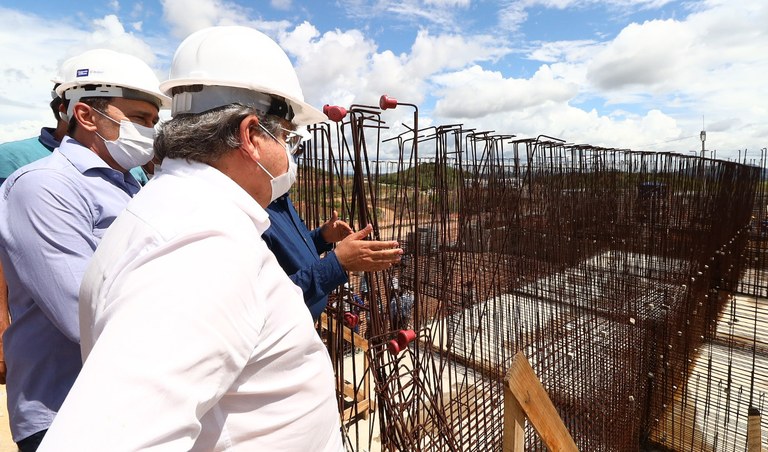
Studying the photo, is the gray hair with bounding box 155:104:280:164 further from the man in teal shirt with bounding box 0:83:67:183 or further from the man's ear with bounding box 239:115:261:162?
the man in teal shirt with bounding box 0:83:67:183

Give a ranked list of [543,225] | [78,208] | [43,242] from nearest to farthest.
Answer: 1. [43,242]
2. [78,208]
3. [543,225]

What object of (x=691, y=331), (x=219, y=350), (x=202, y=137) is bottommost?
(x=691, y=331)

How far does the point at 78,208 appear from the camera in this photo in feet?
4.22

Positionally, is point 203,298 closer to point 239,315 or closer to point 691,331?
point 239,315

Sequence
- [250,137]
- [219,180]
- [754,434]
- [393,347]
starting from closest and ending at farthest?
[219,180] → [250,137] → [393,347] → [754,434]

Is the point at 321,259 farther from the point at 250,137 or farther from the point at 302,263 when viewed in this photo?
the point at 250,137

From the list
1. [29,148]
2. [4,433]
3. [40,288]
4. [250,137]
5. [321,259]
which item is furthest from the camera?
[4,433]

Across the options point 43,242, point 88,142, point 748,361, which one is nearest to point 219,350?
point 43,242

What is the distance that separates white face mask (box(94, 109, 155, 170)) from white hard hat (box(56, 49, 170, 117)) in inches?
4.2

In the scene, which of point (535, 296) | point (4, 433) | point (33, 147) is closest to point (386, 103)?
point (33, 147)

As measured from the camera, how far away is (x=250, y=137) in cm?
87

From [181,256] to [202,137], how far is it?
334mm

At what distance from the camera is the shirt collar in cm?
73

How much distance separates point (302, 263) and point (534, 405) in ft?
2.80
